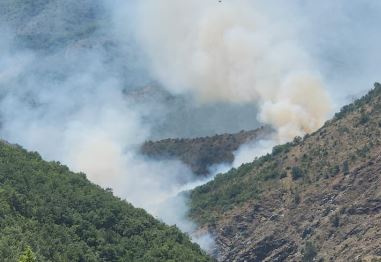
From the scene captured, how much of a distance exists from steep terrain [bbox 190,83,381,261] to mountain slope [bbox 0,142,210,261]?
2379cm

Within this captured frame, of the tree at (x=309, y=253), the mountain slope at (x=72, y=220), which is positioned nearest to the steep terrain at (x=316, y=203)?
the tree at (x=309, y=253)

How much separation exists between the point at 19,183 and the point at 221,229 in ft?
184

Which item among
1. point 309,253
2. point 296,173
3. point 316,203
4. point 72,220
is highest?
point 296,173

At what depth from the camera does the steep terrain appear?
6403 inches

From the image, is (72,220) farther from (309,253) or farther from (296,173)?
(296,173)

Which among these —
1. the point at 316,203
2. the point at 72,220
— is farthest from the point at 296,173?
the point at 72,220

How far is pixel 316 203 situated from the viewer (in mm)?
176625

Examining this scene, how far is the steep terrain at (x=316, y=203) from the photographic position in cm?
16262

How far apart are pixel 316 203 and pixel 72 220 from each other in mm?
52060

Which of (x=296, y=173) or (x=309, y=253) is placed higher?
(x=296, y=173)

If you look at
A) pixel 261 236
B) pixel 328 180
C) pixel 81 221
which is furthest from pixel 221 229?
pixel 81 221

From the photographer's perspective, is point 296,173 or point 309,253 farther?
point 296,173

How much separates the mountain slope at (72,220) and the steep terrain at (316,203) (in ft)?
78.1

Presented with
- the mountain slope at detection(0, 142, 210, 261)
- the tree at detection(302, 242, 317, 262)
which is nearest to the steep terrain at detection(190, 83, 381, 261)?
the tree at detection(302, 242, 317, 262)
